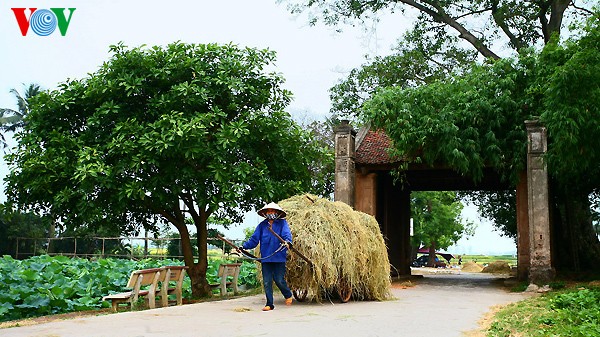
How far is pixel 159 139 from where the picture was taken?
1334cm

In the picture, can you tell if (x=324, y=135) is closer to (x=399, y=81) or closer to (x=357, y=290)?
(x=399, y=81)

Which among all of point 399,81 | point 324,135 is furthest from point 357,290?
point 324,135

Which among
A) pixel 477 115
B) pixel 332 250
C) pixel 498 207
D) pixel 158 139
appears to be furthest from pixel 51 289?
pixel 498 207

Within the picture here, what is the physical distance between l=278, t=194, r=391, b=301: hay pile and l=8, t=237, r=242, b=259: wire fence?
16211 millimetres

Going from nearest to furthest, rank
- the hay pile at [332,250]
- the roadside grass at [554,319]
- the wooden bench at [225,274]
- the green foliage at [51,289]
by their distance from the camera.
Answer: the roadside grass at [554,319] → the hay pile at [332,250] → the green foliage at [51,289] → the wooden bench at [225,274]

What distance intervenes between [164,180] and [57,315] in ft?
11.5

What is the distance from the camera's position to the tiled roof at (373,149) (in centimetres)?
2033

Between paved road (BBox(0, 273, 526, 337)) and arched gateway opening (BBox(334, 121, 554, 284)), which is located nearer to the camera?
paved road (BBox(0, 273, 526, 337))

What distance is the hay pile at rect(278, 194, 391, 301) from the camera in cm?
1072

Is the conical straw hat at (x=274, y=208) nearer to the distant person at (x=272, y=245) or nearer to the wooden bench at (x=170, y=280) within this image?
the distant person at (x=272, y=245)

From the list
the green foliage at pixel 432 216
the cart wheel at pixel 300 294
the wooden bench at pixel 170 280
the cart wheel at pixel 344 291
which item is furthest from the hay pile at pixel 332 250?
the green foliage at pixel 432 216

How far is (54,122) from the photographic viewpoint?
14938mm

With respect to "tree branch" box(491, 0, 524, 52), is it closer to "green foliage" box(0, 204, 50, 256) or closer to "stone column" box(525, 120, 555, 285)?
"stone column" box(525, 120, 555, 285)

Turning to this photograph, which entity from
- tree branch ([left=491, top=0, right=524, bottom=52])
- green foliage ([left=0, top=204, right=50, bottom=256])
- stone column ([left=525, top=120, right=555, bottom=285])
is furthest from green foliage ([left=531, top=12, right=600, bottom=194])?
green foliage ([left=0, top=204, right=50, bottom=256])
